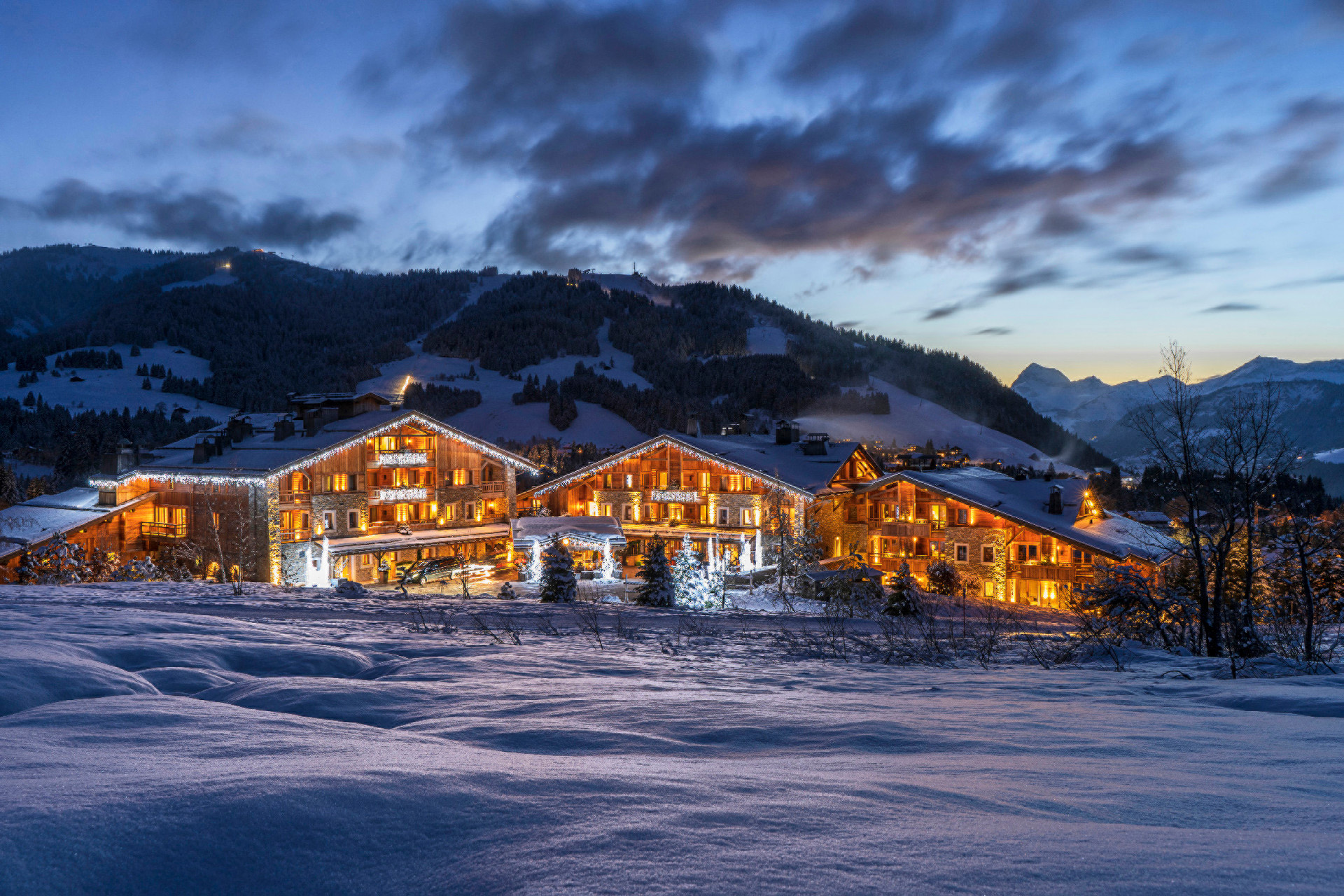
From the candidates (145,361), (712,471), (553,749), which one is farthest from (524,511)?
(145,361)

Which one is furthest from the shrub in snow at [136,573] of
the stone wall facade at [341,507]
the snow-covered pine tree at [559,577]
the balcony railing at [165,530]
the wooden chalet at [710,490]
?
the wooden chalet at [710,490]

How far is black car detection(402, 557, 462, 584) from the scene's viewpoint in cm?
3212

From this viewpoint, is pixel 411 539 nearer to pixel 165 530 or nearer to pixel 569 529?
pixel 569 529

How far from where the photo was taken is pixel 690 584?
24688 millimetres

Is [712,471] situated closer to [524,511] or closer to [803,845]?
[524,511]

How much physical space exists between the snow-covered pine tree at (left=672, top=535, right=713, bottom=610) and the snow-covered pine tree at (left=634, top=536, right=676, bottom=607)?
39 cm

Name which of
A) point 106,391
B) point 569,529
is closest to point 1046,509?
point 569,529

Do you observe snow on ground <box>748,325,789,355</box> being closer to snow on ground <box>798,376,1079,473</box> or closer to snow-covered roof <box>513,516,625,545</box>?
snow on ground <box>798,376,1079,473</box>

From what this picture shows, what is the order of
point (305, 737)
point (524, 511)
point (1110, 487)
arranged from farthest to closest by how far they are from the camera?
point (1110, 487) → point (524, 511) → point (305, 737)

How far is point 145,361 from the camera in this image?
Answer: 135 metres

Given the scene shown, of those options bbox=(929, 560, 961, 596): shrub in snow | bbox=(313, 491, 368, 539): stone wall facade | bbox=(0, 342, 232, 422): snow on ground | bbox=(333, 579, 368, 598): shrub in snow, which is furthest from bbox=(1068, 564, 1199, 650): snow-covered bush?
bbox=(0, 342, 232, 422): snow on ground

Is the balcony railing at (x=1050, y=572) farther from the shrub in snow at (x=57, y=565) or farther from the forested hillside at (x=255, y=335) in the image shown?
the forested hillside at (x=255, y=335)

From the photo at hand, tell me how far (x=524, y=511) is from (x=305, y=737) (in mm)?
40662

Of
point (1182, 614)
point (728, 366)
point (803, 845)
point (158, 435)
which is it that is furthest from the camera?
point (728, 366)
